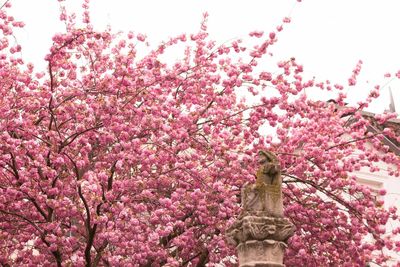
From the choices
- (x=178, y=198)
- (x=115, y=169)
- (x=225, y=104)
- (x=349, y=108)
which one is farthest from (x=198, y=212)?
(x=349, y=108)

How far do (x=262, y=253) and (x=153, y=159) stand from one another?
633cm

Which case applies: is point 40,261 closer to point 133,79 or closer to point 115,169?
point 115,169

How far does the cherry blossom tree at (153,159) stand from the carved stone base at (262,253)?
4816 millimetres

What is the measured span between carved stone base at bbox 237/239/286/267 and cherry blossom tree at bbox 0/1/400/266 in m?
4.82

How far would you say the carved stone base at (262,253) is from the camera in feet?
30.1

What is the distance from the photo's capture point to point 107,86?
15875 mm

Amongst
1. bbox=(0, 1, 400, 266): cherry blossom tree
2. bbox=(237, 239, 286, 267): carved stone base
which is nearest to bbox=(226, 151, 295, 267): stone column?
Result: bbox=(237, 239, 286, 267): carved stone base

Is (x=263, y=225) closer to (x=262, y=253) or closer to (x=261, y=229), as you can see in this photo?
(x=261, y=229)

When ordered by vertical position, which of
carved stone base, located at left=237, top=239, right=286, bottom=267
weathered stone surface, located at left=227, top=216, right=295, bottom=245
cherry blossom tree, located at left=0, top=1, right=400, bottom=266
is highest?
cherry blossom tree, located at left=0, top=1, right=400, bottom=266

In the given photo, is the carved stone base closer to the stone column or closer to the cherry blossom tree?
the stone column

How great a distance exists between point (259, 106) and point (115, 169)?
395 cm

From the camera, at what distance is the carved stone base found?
9180mm

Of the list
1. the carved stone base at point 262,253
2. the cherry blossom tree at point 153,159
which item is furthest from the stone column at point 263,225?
the cherry blossom tree at point 153,159

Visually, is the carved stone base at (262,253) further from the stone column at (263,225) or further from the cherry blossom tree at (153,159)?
the cherry blossom tree at (153,159)
